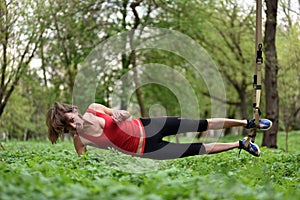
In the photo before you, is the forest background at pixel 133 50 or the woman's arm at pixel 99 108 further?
the forest background at pixel 133 50

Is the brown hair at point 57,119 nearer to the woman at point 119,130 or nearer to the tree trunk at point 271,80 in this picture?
the woman at point 119,130

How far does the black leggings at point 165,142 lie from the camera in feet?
25.3

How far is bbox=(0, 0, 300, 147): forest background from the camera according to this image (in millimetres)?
19578

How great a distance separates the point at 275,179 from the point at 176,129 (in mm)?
1872

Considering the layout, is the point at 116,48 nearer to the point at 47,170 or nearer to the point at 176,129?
the point at 176,129

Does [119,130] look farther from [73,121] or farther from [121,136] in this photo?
[73,121]

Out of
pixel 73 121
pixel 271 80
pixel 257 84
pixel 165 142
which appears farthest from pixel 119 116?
pixel 271 80

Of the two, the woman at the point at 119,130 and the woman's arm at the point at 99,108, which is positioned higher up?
the woman's arm at the point at 99,108

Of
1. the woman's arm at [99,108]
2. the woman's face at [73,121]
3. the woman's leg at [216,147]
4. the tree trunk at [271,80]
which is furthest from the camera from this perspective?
the tree trunk at [271,80]

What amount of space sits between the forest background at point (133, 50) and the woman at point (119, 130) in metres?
8.38

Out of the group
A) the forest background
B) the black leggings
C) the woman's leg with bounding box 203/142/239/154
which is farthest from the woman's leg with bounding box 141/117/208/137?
the forest background

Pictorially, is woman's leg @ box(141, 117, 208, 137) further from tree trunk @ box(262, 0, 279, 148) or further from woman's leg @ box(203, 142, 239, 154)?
tree trunk @ box(262, 0, 279, 148)

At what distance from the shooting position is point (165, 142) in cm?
784

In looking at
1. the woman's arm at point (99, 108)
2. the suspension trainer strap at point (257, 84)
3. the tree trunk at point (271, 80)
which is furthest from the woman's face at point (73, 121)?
the tree trunk at point (271, 80)
